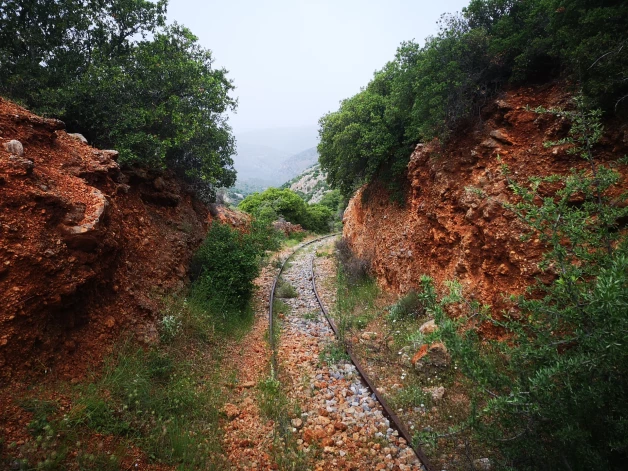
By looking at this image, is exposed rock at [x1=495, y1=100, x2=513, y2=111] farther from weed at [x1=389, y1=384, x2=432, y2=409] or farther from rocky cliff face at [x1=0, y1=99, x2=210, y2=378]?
rocky cliff face at [x1=0, y1=99, x2=210, y2=378]

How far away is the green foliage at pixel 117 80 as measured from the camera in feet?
25.7

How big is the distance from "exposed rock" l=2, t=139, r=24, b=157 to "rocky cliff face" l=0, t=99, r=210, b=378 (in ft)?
0.08

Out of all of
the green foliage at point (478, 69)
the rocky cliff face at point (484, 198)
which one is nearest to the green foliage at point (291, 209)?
the green foliage at point (478, 69)

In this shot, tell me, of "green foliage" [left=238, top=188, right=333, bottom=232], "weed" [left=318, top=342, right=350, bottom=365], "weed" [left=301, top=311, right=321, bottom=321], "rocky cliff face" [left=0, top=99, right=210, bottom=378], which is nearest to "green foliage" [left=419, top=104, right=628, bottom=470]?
"weed" [left=318, top=342, right=350, bottom=365]

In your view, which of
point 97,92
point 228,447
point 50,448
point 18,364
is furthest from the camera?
point 97,92

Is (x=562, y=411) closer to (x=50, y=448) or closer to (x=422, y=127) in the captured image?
(x=50, y=448)

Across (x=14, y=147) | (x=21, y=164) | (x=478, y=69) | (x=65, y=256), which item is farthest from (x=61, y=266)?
(x=478, y=69)

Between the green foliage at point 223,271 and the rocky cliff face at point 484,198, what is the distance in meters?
4.85

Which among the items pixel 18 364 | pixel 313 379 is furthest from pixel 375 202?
pixel 18 364

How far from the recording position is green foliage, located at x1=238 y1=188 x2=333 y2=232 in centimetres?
2981

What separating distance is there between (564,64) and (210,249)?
962 cm

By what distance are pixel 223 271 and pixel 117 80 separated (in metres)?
5.76

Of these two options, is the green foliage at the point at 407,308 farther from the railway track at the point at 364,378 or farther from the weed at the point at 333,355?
the weed at the point at 333,355

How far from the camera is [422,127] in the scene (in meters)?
8.34
